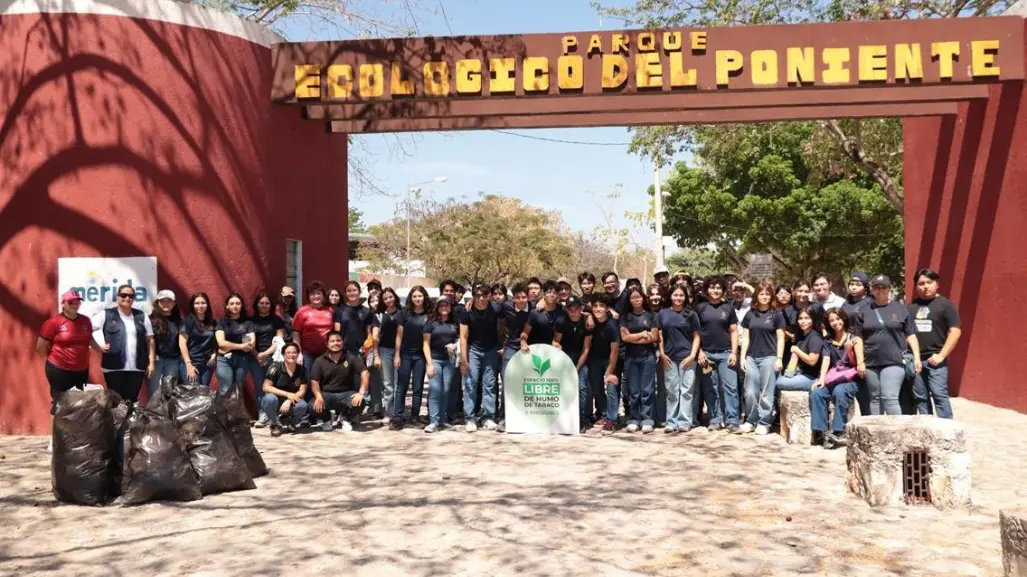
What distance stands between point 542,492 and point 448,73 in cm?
612

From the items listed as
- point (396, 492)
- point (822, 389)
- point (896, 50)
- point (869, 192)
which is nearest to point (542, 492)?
point (396, 492)

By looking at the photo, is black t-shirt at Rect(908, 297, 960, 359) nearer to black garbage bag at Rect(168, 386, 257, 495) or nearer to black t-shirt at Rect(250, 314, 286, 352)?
black garbage bag at Rect(168, 386, 257, 495)

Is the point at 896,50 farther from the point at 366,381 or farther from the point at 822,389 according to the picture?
the point at 366,381

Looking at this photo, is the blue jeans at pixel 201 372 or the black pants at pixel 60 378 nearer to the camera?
the black pants at pixel 60 378

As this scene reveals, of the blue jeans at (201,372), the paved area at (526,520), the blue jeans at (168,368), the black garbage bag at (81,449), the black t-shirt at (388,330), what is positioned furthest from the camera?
the black t-shirt at (388,330)

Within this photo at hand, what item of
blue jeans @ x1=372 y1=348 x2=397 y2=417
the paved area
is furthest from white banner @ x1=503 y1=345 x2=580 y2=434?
blue jeans @ x1=372 y1=348 x2=397 y2=417

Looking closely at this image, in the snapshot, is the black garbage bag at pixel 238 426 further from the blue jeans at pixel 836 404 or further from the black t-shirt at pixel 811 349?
the black t-shirt at pixel 811 349

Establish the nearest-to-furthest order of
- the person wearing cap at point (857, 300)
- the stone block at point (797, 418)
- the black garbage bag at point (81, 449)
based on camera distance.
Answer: the black garbage bag at point (81, 449), the person wearing cap at point (857, 300), the stone block at point (797, 418)

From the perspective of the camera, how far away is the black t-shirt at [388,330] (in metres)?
10.6

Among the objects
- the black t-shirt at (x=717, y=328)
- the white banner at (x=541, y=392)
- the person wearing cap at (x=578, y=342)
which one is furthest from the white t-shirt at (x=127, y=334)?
the black t-shirt at (x=717, y=328)

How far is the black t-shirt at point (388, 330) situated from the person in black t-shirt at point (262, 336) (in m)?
1.15

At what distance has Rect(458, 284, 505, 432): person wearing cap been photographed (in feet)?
33.8

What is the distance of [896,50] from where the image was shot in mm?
10820

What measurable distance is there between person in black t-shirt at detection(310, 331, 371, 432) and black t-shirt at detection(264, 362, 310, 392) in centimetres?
17
